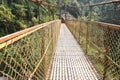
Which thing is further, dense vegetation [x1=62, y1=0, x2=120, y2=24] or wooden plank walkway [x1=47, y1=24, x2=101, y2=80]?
dense vegetation [x1=62, y1=0, x2=120, y2=24]

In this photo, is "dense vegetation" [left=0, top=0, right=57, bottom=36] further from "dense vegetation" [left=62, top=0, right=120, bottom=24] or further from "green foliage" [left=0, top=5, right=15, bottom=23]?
"dense vegetation" [left=62, top=0, right=120, bottom=24]

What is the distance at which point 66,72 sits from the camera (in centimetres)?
347

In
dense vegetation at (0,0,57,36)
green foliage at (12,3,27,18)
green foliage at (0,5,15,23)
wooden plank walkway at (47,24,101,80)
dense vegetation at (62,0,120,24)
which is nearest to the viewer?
wooden plank walkway at (47,24,101,80)

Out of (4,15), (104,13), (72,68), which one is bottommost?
(72,68)

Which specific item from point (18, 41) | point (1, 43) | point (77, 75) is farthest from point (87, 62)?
point (1, 43)

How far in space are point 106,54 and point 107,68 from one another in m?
0.20

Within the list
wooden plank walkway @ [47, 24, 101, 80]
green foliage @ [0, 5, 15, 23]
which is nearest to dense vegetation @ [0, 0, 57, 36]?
green foliage @ [0, 5, 15, 23]

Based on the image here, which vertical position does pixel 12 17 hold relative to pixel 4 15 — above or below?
below

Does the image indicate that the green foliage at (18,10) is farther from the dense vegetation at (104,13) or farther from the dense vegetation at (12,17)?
the dense vegetation at (104,13)

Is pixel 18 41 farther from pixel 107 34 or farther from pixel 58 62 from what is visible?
pixel 58 62

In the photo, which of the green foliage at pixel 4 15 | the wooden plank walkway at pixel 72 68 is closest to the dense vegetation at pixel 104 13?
the wooden plank walkway at pixel 72 68

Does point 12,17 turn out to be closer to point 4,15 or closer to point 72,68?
point 4,15

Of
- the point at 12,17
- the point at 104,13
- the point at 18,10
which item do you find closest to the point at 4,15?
the point at 12,17

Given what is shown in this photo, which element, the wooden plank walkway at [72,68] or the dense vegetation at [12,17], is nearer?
the wooden plank walkway at [72,68]
